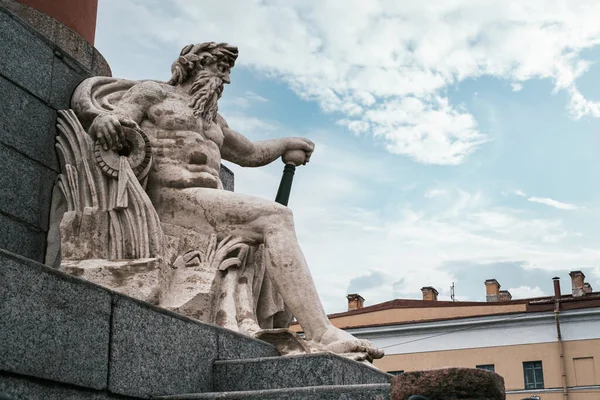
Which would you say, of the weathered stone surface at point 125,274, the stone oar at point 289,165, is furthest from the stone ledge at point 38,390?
the stone oar at point 289,165

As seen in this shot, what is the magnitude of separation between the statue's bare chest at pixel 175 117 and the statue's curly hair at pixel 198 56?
0.76ft

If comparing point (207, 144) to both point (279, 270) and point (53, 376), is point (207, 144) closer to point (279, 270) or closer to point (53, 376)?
point (279, 270)

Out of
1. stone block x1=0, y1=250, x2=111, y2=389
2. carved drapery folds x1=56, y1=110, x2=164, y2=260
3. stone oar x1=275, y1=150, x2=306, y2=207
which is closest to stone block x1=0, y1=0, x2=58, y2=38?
carved drapery folds x1=56, y1=110, x2=164, y2=260

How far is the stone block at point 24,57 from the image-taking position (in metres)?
5.80

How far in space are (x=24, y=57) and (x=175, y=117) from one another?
3.62ft

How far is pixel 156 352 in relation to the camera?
4.63 meters

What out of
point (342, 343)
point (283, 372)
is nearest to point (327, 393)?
point (283, 372)

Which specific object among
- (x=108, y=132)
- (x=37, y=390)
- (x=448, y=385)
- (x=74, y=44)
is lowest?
(x=448, y=385)

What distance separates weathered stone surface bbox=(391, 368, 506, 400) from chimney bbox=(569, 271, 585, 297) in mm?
38141

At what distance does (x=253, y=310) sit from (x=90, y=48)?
2.47 meters

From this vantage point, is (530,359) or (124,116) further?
(530,359)

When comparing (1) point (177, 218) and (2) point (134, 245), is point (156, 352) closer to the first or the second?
(2) point (134, 245)

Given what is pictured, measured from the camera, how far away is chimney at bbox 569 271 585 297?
39294mm

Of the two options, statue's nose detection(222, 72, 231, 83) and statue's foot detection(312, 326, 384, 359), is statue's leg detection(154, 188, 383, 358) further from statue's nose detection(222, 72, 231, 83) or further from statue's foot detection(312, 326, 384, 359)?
statue's nose detection(222, 72, 231, 83)
